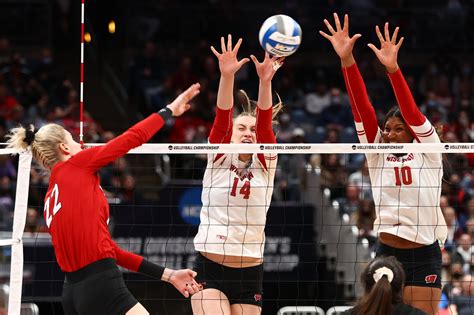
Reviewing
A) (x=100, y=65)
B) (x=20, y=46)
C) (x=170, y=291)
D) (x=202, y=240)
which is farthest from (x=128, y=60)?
(x=202, y=240)

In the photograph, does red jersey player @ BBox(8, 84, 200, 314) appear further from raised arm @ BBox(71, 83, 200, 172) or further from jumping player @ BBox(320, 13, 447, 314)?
jumping player @ BBox(320, 13, 447, 314)

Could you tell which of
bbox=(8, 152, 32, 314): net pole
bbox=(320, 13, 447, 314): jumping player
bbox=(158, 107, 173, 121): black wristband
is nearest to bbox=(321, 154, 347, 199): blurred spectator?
bbox=(320, 13, 447, 314): jumping player

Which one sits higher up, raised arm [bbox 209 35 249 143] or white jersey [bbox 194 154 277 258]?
raised arm [bbox 209 35 249 143]

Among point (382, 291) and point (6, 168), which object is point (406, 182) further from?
point (6, 168)

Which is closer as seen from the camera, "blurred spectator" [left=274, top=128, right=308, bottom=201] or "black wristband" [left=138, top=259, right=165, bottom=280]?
"black wristband" [left=138, top=259, right=165, bottom=280]

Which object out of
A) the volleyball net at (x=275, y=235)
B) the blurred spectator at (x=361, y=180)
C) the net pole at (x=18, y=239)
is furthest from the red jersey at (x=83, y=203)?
the blurred spectator at (x=361, y=180)

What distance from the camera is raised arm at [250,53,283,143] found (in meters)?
7.43

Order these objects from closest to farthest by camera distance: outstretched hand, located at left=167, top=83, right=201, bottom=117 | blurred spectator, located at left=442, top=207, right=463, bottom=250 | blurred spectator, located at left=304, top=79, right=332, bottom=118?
outstretched hand, located at left=167, top=83, right=201, bottom=117 → blurred spectator, located at left=442, top=207, right=463, bottom=250 → blurred spectator, located at left=304, top=79, right=332, bottom=118

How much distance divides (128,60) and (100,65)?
0.73 meters

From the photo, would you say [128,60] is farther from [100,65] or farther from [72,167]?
[72,167]

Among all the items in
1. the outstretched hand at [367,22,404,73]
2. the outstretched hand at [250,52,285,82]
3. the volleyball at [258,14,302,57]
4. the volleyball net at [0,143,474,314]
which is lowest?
the volleyball net at [0,143,474,314]

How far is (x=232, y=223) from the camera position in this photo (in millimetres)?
7512

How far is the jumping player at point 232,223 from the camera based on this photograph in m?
→ 7.46

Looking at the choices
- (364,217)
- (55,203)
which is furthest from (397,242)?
A: (364,217)
